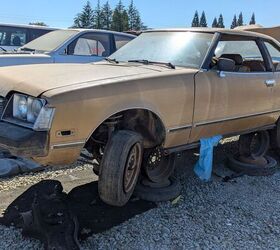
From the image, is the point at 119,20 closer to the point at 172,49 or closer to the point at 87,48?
the point at 87,48

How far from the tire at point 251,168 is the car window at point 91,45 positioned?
4.27m

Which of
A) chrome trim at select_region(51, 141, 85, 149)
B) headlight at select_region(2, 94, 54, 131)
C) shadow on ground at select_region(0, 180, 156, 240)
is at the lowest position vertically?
shadow on ground at select_region(0, 180, 156, 240)

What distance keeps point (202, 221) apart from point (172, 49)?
187 cm

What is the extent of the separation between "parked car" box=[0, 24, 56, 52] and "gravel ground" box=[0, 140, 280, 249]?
6.19 meters

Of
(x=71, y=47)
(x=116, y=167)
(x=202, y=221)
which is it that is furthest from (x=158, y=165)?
(x=71, y=47)

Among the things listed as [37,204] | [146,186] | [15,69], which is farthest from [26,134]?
[146,186]

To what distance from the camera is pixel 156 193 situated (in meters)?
4.08

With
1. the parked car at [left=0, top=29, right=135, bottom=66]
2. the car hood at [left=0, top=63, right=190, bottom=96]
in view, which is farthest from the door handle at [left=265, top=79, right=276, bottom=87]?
the parked car at [left=0, top=29, right=135, bottom=66]

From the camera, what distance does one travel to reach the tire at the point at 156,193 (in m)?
4.05

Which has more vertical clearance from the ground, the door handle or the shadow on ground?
the door handle

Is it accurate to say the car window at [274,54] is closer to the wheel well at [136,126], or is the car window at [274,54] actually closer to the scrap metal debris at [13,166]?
the wheel well at [136,126]

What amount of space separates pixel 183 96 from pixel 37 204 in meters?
1.63

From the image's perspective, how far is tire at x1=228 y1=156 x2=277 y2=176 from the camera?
5102 millimetres

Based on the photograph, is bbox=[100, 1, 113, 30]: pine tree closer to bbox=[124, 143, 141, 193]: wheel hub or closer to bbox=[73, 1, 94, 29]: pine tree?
bbox=[73, 1, 94, 29]: pine tree
